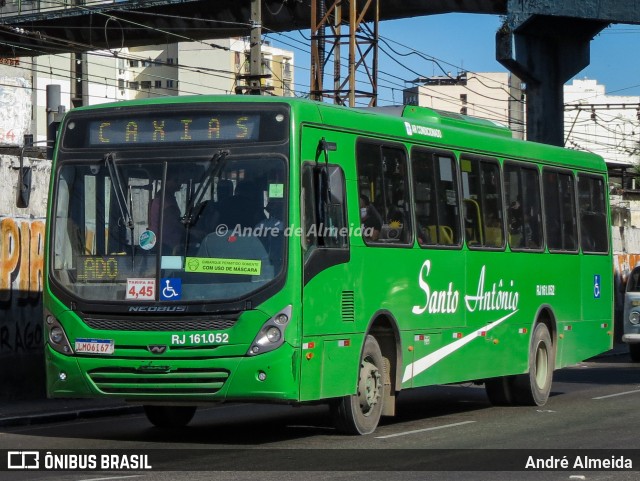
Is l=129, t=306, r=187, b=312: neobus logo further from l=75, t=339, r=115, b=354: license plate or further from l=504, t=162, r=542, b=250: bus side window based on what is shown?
l=504, t=162, r=542, b=250: bus side window

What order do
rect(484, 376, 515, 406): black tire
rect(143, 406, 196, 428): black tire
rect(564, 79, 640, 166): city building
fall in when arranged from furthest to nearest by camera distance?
rect(564, 79, 640, 166): city building, rect(484, 376, 515, 406): black tire, rect(143, 406, 196, 428): black tire

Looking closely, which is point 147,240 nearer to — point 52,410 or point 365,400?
point 365,400

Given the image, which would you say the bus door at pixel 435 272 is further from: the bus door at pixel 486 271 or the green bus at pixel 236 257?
the bus door at pixel 486 271

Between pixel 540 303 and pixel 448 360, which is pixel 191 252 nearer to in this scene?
pixel 448 360

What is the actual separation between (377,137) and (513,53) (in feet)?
56.4

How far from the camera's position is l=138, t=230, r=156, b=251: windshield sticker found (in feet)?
39.6

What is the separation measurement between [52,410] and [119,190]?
503 centimetres

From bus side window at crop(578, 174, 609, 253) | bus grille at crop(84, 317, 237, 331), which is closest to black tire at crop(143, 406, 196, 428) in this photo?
bus grille at crop(84, 317, 237, 331)

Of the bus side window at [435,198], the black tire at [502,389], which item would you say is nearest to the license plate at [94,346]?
the bus side window at [435,198]

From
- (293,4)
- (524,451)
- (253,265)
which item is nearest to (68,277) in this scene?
(253,265)

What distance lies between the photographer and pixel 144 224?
12.1m

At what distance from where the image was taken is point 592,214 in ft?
64.7

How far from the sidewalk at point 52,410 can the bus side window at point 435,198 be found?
4085mm

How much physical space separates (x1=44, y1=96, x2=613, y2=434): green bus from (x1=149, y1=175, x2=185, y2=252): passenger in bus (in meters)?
0.01
